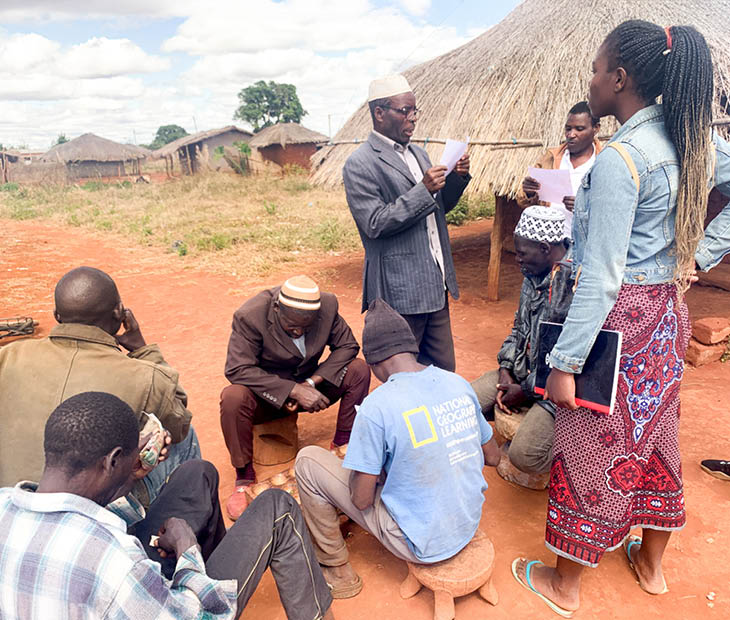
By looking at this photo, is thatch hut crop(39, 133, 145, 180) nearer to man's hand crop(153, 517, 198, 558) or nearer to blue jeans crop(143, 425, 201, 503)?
blue jeans crop(143, 425, 201, 503)

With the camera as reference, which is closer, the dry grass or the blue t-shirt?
the blue t-shirt

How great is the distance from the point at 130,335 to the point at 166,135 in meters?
63.3

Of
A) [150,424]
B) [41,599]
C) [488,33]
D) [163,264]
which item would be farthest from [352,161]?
[163,264]

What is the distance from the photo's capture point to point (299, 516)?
205 centimetres

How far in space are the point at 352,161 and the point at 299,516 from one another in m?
1.99

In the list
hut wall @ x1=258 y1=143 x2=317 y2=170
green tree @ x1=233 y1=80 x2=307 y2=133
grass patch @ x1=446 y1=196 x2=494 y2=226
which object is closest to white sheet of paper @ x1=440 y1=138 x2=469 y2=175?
grass patch @ x1=446 y1=196 x2=494 y2=226

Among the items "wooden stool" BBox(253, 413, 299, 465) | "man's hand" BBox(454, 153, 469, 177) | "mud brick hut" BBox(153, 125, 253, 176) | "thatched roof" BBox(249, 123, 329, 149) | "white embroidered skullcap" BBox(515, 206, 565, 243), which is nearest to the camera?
"white embroidered skullcap" BBox(515, 206, 565, 243)

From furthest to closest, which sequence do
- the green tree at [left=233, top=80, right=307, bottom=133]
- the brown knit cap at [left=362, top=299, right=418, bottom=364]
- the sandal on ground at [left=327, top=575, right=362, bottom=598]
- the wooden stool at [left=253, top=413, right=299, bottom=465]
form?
the green tree at [left=233, top=80, right=307, bottom=133], the wooden stool at [left=253, top=413, right=299, bottom=465], the sandal on ground at [left=327, top=575, right=362, bottom=598], the brown knit cap at [left=362, top=299, right=418, bottom=364]

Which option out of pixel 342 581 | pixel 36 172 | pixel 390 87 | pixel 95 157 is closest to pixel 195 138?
pixel 95 157

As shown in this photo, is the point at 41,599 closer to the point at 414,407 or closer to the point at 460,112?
the point at 414,407

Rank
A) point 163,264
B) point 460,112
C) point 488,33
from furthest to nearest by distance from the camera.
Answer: point 163,264 → point 488,33 → point 460,112

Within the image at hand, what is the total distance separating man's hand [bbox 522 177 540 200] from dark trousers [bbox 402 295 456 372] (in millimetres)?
1156

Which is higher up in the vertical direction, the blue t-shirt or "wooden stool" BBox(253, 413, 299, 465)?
the blue t-shirt

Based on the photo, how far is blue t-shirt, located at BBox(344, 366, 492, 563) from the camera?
197cm
